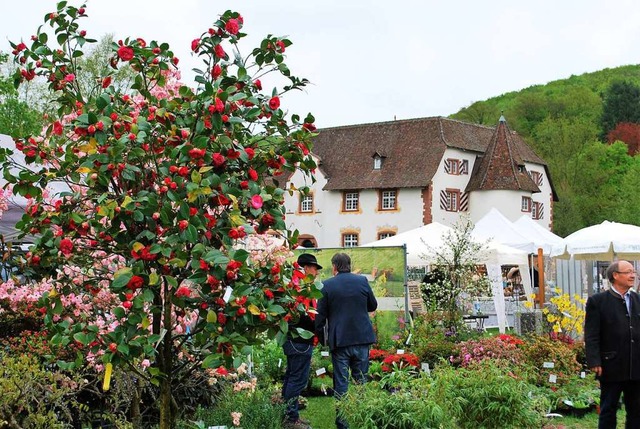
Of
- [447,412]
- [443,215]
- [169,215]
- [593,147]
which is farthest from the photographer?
[593,147]

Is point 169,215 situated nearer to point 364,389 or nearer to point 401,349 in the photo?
point 364,389

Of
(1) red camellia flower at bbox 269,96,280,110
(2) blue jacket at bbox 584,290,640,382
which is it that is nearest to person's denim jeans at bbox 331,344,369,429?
(2) blue jacket at bbox 584,290,640,382

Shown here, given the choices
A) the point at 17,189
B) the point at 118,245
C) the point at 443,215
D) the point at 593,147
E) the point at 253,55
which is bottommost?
the point at 118,245

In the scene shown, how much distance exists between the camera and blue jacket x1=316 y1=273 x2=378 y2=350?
824cm

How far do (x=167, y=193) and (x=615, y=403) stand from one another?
5315 mm

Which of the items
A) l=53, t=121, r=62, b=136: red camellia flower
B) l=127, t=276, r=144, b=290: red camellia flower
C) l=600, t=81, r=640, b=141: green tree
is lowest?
l=127, t=276, r=144, b=290: red camellia flower

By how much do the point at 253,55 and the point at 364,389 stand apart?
3.20 meters

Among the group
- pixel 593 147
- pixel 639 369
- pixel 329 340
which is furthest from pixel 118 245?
pixel 593 147

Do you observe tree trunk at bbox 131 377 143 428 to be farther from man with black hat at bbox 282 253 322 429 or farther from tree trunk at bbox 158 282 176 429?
man with black hat at bbox 282 253 322 429

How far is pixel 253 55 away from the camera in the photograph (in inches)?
172

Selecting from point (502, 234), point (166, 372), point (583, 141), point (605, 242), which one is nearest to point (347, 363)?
point (166, 372)

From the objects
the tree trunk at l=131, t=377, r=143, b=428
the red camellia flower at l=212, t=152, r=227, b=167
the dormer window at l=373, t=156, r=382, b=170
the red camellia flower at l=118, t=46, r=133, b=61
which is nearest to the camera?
the red camellia flower at l=212, t=152, r=227, b=167

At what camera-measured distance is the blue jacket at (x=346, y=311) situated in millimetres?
8242

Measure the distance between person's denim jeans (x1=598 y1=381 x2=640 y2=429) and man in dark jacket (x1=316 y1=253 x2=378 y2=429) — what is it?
2211mm
